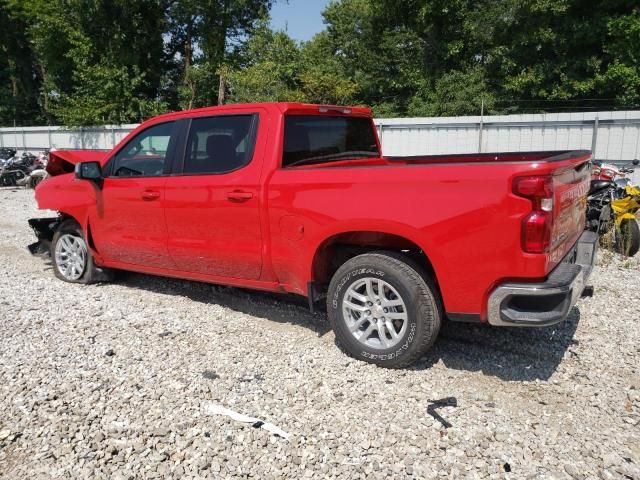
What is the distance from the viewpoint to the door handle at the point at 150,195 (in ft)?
16.0

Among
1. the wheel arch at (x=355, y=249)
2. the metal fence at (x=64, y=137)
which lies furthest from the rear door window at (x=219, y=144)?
the metal fence at (x=64, y=137)

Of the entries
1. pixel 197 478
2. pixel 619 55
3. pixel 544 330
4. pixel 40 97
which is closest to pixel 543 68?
pixel 619 55

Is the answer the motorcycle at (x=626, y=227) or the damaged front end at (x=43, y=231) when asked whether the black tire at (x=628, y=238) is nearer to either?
the motorcycle at (x=626, y=227)

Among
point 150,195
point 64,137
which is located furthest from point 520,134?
point 64,137

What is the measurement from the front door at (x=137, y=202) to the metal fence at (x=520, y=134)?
9.90 m

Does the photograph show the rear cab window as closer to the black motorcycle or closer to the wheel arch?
the wheel arch

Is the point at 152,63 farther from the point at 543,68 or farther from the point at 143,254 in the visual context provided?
the point at 143,254

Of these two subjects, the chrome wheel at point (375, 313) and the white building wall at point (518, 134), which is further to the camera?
the white building wall at point (518, 134)

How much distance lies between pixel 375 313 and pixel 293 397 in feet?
2.71

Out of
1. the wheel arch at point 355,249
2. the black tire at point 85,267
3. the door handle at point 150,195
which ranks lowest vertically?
the black tire at point 85,267

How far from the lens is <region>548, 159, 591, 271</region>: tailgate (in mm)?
3266

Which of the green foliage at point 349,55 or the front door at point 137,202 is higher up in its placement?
the green foliage at point 349,55

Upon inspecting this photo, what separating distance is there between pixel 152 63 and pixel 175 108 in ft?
10.0

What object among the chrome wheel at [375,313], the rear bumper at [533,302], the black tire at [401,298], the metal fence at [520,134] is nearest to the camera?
the rear bumper at [533,302]
